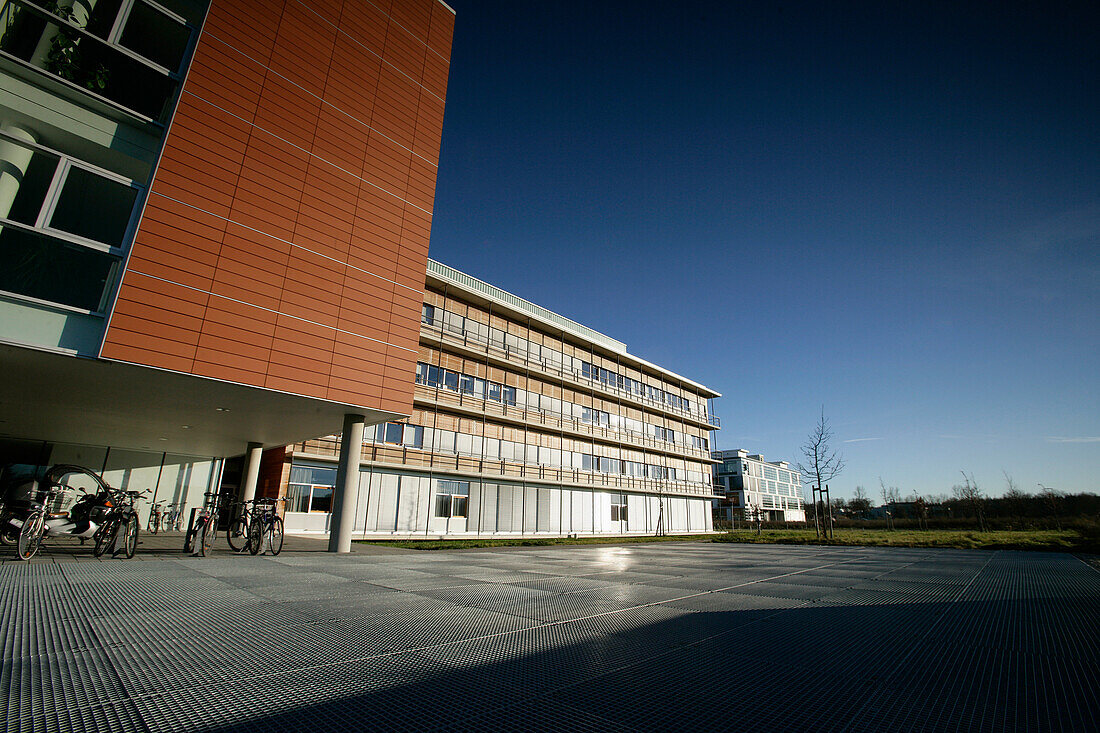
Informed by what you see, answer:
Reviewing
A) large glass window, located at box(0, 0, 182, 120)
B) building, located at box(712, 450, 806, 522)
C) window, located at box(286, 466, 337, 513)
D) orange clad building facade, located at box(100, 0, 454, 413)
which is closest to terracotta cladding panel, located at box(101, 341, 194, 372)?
orange clad building facade, located at box(100, 0, 454, 413)

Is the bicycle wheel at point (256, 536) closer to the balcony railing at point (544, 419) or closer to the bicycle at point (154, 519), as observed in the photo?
the bicycle at point (154, 519)

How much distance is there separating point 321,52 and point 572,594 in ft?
51.0

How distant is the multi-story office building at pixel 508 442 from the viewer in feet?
75.5

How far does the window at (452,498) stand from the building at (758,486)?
49350mm

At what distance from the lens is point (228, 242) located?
1098 centimetres

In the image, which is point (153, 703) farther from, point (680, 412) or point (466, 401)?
point (680, 412)

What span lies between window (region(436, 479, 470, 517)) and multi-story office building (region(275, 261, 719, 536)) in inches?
2.2

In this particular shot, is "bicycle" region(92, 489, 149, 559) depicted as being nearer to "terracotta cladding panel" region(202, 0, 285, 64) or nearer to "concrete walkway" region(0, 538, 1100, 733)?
"concrete walkway" region(0, 538, 1100, 733)

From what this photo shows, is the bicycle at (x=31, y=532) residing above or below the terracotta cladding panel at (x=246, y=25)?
below

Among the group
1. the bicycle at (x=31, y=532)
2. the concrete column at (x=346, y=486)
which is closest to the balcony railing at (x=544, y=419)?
the concrete column at (x=346, y=486)

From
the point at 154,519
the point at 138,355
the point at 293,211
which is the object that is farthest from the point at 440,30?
the point at 154,519

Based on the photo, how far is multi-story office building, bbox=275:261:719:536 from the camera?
23000 millimetres

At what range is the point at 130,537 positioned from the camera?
29.2ft

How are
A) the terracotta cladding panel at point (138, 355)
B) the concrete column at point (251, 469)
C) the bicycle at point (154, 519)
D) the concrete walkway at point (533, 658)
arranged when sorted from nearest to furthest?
the concrete walkway at point (533, 658)
the terracotta cladding panel at point (138, 355)
the bicycle at point (154, 519)
the concrete column at point (251, 469)
